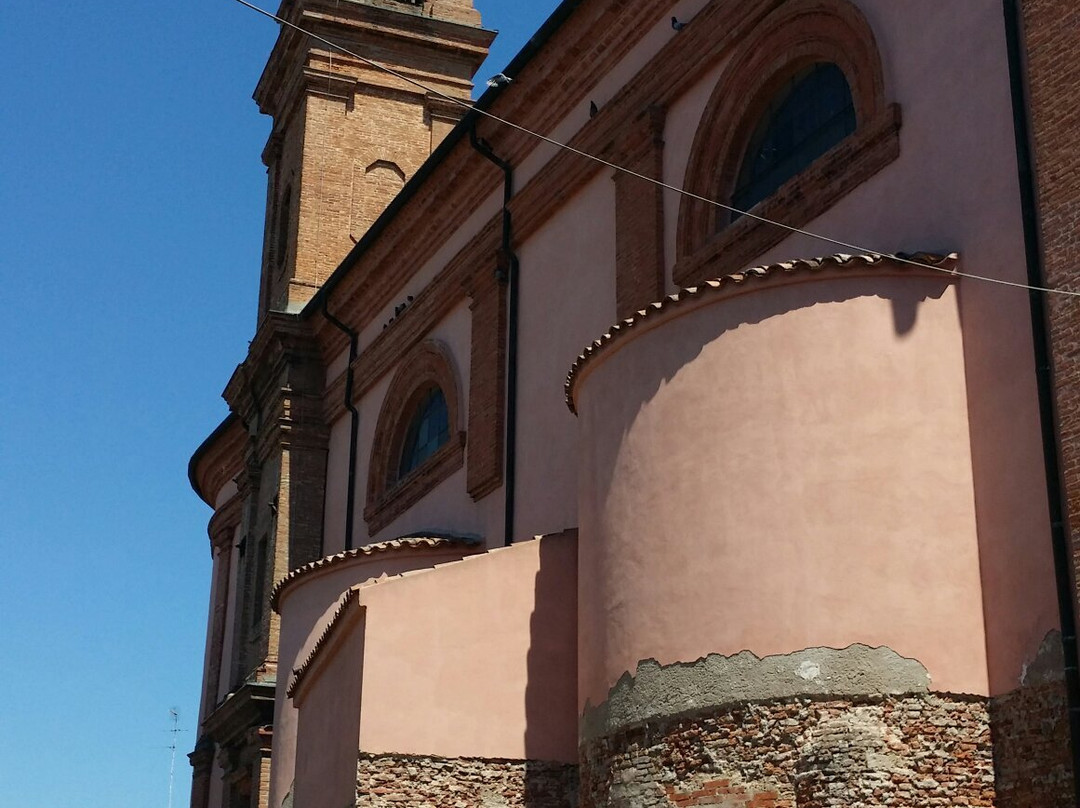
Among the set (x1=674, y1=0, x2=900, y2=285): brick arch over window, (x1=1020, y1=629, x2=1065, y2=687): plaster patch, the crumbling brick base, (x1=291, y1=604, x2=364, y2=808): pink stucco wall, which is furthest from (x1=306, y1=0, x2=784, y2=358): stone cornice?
the crumbling brick base

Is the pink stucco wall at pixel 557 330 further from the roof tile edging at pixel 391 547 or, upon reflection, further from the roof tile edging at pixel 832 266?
the roof tile edging at pixel 832 266

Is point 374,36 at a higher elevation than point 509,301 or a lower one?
higher

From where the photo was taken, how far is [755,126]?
1498 centimetres

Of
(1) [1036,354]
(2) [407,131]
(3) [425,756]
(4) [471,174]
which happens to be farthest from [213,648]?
(1) [1036,354]

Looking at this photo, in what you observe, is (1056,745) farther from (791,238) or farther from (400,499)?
(400,499)

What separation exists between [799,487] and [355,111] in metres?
17.7

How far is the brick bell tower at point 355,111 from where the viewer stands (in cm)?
2669

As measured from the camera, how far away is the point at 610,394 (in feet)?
41.2

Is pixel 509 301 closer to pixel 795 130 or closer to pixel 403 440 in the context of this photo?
pixel 403 440

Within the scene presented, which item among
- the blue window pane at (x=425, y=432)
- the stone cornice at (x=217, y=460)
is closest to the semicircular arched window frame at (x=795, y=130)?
the blue window pane at (x=425, y=432)

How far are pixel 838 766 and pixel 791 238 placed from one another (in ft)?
15.8

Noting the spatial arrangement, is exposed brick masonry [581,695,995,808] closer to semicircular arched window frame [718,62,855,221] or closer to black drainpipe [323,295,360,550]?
semicircular arched window frame [718,62,855,221]

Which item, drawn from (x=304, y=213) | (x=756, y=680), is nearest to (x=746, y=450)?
(x=756, y=680)

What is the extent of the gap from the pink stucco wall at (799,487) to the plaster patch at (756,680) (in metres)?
0.09
